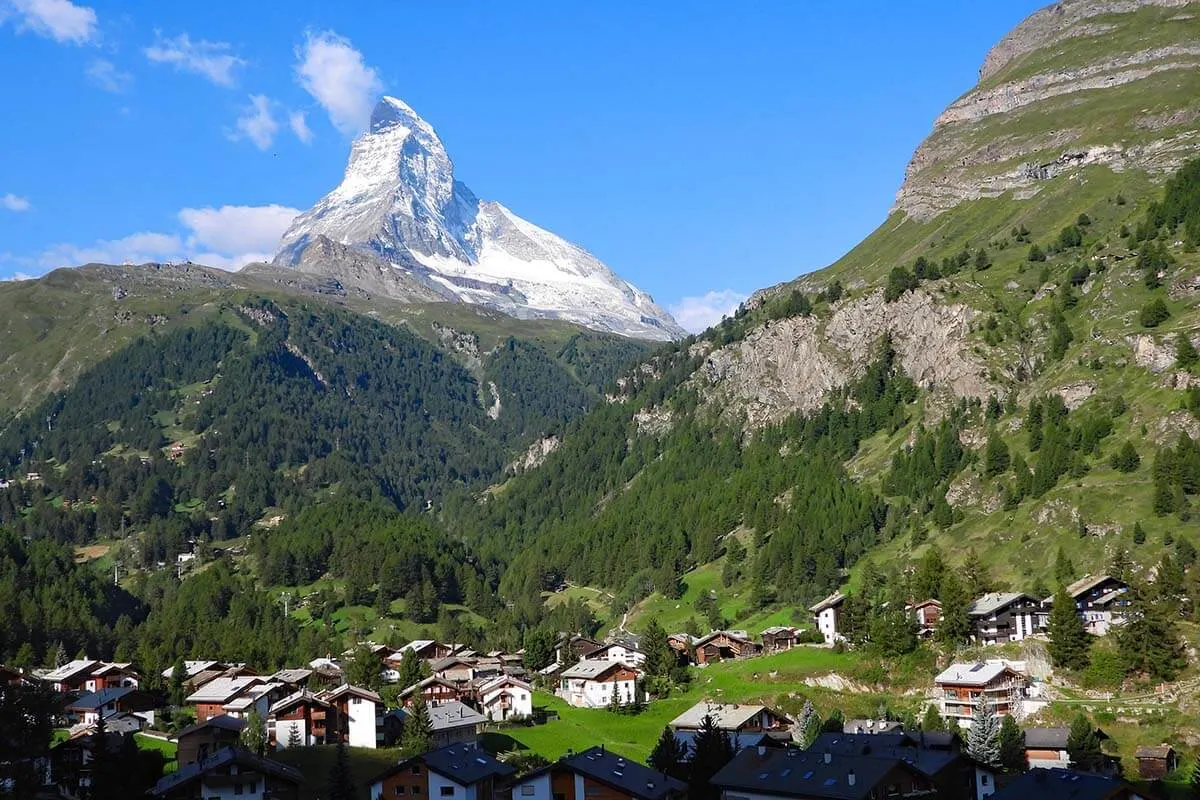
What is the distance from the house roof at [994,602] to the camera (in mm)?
127250

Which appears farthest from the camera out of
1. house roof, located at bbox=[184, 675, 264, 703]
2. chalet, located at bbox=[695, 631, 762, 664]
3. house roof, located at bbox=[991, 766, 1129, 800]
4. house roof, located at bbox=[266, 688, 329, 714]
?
chalet, located at bbox=[695, 631, 762, 664]

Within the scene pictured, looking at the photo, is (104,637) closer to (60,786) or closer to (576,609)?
(576,609)

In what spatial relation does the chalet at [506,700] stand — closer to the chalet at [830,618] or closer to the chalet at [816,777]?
the chalet at [830,618]

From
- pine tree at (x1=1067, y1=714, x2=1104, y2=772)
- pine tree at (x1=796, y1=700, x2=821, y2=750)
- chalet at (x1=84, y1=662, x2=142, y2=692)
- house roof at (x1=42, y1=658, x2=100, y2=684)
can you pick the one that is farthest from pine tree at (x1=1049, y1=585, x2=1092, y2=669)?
house roof at (x1=42, y1=658, x2=100, y2=684)

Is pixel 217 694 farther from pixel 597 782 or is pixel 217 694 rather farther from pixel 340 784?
pixel 597 782

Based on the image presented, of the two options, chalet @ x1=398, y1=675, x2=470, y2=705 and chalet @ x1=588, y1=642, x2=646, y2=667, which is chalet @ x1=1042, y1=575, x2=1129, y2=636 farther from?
chalet @ x1=398, y1=675, x2=470, y2=705

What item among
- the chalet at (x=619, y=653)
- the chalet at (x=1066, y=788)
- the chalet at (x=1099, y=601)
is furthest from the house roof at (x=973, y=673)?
the chalet at (x=619, y=653)

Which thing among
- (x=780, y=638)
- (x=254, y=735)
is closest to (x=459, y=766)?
(x=254, y=735)

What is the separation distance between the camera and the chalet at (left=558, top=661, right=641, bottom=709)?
135000mm

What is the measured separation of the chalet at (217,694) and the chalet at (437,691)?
1501cm

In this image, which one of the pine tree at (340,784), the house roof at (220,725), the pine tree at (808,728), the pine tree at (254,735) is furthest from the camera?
the pine tree at (254,735)

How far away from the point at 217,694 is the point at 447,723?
2779 cm

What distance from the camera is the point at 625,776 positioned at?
83.5 metres

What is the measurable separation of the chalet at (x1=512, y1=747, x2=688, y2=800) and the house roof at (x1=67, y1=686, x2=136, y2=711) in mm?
57598
